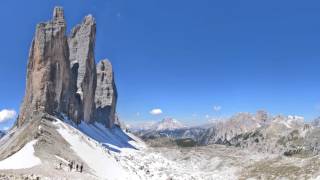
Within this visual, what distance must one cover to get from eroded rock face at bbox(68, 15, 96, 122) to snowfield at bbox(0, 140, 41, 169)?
72.7m

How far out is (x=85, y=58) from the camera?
535ft

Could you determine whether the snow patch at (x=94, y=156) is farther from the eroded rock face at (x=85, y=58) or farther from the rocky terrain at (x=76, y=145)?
the eroded rock face at (x=85, y=58)

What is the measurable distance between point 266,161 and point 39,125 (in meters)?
55.0

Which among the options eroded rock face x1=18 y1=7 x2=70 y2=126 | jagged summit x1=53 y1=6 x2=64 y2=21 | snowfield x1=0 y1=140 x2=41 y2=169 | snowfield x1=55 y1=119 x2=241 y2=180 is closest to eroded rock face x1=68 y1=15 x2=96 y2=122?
eroded rock face x1=18 y1=7 x2=70 y2=126

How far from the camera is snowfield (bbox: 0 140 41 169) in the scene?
71875 mm

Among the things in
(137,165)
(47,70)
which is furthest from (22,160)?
(47,70)

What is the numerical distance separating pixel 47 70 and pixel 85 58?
125 ft

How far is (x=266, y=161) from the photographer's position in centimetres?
11588

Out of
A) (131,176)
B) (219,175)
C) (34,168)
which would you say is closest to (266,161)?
(219,175)

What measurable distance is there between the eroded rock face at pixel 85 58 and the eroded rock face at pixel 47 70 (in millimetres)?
24730

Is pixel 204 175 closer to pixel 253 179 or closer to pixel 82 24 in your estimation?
pixel 253 179

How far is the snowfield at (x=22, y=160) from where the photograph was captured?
71.9m

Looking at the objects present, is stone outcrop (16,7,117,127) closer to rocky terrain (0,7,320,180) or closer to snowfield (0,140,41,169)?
rocky terrain (0,7,320,180)

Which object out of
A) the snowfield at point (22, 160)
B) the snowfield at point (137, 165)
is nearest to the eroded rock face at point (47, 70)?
the snowfield at point (137, 165)
